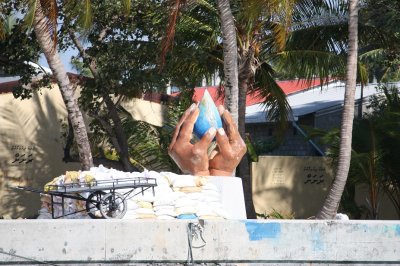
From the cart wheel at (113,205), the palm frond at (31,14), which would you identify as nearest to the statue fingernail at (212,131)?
the cart wheel at (113,205)

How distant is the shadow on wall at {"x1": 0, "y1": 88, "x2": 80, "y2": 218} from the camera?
21455 mm

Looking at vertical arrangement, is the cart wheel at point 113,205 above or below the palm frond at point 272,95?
below

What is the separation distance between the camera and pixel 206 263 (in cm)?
834

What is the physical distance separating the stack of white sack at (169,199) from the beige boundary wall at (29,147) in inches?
437

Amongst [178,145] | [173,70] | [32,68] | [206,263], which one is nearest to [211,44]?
[173,70]

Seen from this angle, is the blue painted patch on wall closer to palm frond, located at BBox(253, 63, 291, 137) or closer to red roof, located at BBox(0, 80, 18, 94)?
palm frond, located at BBox(253, 63, 291, 137)

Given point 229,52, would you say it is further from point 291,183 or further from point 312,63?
point 291,183

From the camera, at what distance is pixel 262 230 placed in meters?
8.53

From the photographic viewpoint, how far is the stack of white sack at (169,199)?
33.4ft

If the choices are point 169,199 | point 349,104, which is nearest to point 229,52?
point 349,104

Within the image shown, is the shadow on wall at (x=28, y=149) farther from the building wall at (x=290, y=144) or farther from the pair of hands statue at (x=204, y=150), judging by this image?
the pair of hands statue at (x=204, y=150)

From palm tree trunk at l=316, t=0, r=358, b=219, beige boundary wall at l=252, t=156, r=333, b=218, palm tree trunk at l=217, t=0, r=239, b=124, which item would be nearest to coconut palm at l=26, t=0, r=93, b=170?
palm tree trunk at l=217, t=0, r=239, b=124

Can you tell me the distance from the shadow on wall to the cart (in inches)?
448

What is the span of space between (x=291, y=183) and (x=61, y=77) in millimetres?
9350
